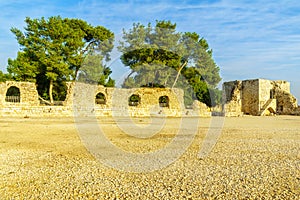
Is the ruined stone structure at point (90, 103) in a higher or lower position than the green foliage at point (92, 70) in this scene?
lower

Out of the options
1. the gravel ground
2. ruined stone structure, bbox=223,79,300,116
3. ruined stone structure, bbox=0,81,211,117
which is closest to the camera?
the gravel ground

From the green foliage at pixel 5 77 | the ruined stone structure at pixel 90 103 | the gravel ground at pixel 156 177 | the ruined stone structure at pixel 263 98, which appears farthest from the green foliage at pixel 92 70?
the gravel ground at pixel 156 177

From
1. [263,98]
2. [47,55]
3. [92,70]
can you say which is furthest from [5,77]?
[263,98]

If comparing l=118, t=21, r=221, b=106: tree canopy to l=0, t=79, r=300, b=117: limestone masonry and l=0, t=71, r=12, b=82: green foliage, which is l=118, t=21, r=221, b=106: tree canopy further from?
l=0, t=71, r=12, b=82: green foliage

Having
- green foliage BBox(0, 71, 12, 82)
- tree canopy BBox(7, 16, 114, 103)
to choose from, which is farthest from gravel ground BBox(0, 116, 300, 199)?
green foliage BBox(0, 71, 12, 82)

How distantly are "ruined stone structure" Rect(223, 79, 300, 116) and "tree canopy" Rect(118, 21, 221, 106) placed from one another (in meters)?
5.17

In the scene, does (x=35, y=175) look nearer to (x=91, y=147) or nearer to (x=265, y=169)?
(x=91, y=147)

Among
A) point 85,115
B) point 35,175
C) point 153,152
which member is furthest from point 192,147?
point 85,115

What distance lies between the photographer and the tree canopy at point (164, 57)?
27469 millimetres

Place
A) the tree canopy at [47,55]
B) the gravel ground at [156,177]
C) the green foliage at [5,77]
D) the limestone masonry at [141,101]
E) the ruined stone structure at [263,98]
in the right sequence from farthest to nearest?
the ruined stone structure at [263,98] < the green foliage at [5,77] < the tree canopy at [47,55] < the limestone masonry at [141,101] < the gravel ground at [156,177]

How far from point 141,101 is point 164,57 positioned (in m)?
7.89

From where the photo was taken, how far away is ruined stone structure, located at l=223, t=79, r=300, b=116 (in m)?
25.9

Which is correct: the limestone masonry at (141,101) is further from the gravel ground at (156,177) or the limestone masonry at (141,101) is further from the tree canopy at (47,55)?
the gravel ground at (156,177)

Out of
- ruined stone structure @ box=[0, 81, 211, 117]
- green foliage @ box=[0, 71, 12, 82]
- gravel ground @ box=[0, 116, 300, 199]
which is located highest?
green foliage @ box=[0, 71, 12, 82]
